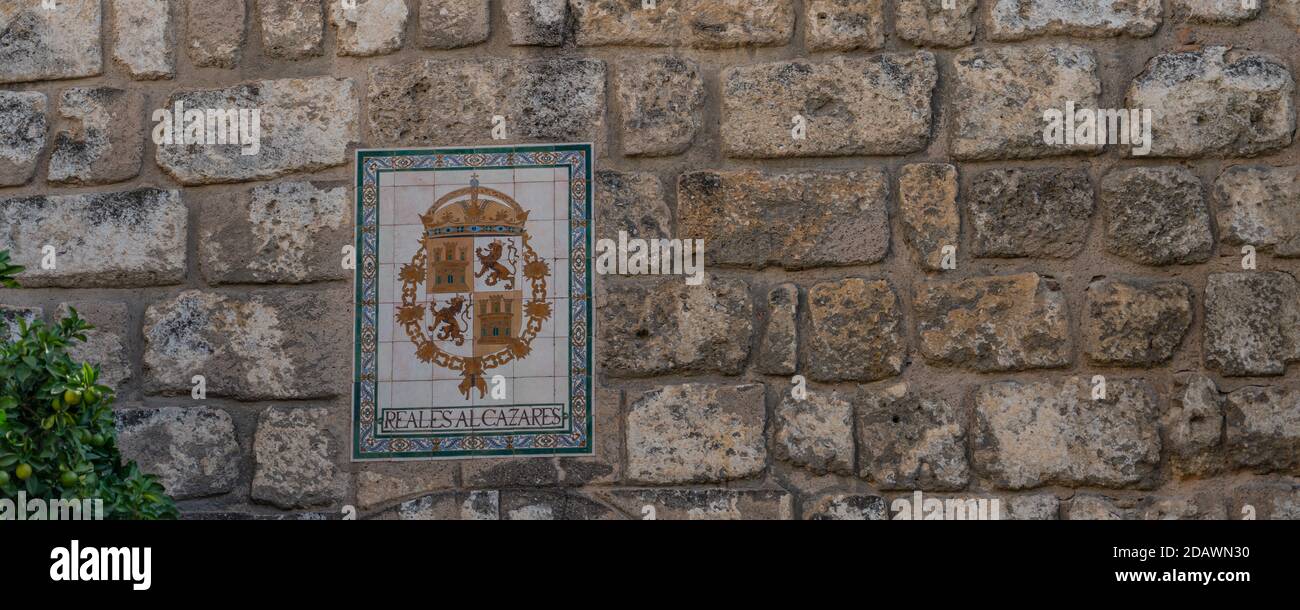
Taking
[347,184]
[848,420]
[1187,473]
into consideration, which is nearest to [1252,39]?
[1187,473]

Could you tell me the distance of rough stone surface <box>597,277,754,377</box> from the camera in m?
3.90

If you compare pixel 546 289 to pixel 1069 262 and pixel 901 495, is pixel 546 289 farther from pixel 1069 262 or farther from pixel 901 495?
pixel 1069 262

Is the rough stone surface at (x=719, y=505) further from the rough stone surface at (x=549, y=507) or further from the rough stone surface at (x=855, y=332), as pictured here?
the rough stone surface at (x=855, y=332)

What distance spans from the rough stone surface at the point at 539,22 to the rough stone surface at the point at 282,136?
1.77 feet

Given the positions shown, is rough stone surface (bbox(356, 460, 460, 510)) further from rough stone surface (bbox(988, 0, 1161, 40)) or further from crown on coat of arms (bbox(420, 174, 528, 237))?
rough stone surface (bbox(988, 0, 1161, 40))

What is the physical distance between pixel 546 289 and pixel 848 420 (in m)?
0.95

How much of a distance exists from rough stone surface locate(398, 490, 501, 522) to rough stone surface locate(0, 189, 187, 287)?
1.02 metres

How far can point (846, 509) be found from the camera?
380 cm

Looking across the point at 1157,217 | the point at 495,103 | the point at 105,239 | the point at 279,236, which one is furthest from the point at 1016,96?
the point at 105,239

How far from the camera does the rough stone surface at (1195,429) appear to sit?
148 inches

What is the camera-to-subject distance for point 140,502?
125 inches

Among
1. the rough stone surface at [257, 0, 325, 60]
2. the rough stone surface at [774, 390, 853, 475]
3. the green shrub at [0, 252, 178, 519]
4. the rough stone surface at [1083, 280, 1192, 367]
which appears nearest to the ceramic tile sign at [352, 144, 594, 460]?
the rough stone surface at [257, 0, 325, 60]


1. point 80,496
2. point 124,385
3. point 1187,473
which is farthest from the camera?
point 124,385

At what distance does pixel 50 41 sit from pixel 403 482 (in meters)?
1.80
